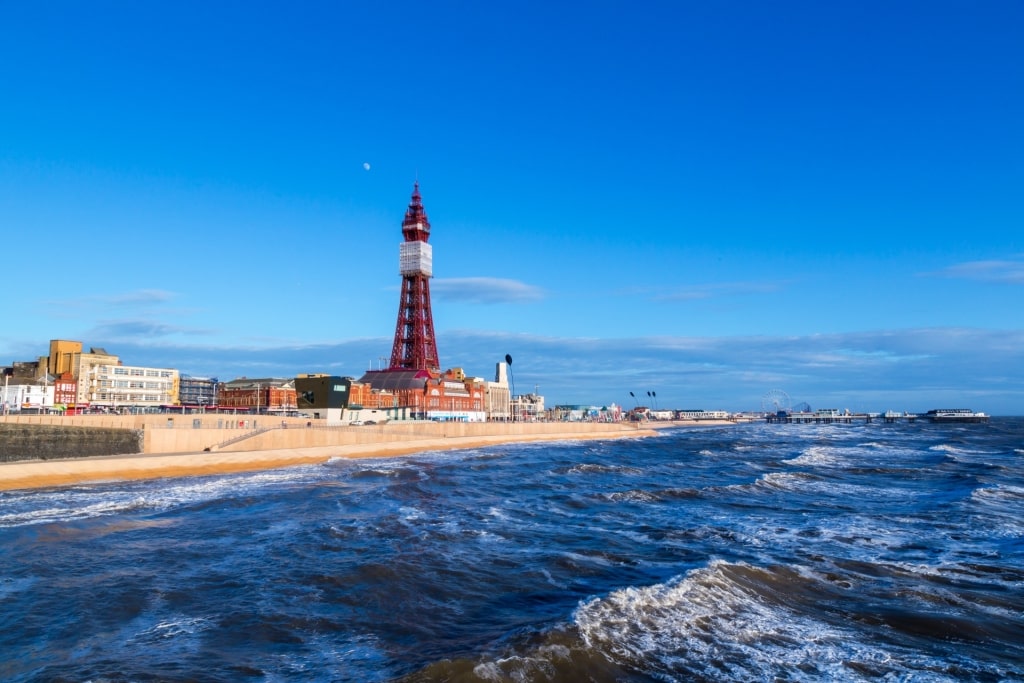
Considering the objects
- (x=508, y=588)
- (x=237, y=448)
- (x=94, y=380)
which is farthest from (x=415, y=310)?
(x=508, y=588)

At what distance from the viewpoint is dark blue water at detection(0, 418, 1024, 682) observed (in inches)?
378

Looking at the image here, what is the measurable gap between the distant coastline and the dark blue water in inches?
164

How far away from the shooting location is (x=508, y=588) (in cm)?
1343

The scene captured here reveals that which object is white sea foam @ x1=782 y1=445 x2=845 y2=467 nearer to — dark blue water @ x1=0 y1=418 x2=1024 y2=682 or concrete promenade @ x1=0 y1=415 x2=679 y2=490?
dark blue water @ x1=0 y1=418 x2=1024 y2=682

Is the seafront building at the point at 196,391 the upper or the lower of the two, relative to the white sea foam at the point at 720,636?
upper

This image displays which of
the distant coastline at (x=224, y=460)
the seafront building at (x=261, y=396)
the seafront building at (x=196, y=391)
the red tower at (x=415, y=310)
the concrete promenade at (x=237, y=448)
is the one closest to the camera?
the distant coastline at (x=224, y=460)

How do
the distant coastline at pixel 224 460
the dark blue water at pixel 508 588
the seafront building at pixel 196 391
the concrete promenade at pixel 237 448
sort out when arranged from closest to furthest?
1. the dark blue water at pixel 508 588
2. the distant coastline at pixel 224 460
3. the concrete promenade at pixel 237 448
4. the seafront building at pixel 196 391

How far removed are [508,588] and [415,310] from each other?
10456cm

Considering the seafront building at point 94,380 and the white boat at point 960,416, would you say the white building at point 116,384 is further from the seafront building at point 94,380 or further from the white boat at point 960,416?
the white boat at point 960,416

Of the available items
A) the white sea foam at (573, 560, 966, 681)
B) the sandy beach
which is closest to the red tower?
the sandy beach

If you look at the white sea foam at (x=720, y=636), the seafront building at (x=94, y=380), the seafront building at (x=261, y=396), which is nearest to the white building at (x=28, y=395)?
the seafront building at (x=94, y=380)

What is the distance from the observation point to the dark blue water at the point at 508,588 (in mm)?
9609

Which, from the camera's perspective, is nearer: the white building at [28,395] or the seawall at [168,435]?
the seawall at [168,435]

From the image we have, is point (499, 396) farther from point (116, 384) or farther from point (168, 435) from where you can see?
point (168, 435)
